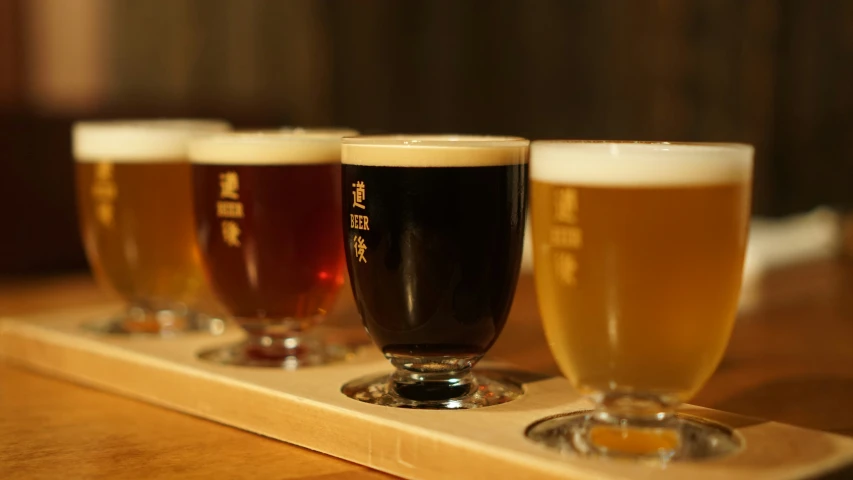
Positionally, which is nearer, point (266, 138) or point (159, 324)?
point (266, 138)

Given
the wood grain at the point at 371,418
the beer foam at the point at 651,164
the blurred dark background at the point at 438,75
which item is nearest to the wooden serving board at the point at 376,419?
the wood grain at the point at 371,418

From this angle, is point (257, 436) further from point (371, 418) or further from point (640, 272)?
point (640, 272)

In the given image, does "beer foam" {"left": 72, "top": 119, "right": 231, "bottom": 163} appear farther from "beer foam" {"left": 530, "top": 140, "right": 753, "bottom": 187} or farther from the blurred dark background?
the blurred dark background

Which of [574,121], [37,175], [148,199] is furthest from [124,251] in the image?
[574,121]

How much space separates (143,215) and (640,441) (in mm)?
749

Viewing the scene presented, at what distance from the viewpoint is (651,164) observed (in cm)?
76

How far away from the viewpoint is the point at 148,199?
1.32 meters

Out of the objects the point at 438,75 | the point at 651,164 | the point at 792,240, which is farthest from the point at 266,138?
the point at 438,75

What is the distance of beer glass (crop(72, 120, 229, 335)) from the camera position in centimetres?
132

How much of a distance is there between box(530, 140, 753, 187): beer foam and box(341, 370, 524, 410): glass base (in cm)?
24

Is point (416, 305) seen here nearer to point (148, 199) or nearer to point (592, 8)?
point (148, 199)

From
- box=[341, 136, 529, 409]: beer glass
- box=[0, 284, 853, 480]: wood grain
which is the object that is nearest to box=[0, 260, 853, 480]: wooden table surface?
box=[0, 284, 853, 480]: wood grain

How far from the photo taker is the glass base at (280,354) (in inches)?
44.7

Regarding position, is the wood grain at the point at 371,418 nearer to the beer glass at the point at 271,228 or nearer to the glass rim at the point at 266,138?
the beer glass at the point at 271,228
